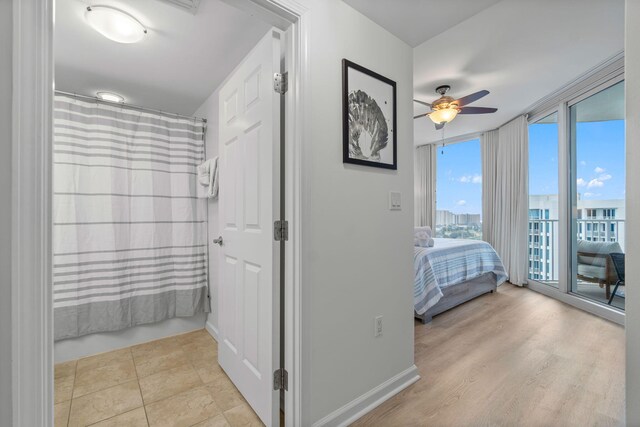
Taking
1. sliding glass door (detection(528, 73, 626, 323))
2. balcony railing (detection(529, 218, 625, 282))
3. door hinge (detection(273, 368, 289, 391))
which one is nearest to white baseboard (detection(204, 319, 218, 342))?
door hinge (detection(273, 368, 289, 391))

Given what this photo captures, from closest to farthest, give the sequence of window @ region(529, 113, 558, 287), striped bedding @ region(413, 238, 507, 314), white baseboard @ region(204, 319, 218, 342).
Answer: white baseboard @ region(204, 319, 218, 342) → striped bedding @ region(413, 238, 507, 314) → window @ region(529, 113, 558, 287)

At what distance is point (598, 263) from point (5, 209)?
468 centimetres

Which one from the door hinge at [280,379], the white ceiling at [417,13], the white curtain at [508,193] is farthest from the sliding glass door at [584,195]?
the door hinge at [280,379]

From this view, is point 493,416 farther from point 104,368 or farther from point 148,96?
point 148,96

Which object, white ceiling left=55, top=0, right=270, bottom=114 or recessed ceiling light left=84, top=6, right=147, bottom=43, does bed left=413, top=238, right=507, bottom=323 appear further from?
recessed ceiling light left=84, top=6, right=147, bottom=43

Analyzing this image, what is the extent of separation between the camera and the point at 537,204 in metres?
3.86

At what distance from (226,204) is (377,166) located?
1033 millimetres

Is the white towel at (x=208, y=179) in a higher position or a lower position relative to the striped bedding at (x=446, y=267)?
higher

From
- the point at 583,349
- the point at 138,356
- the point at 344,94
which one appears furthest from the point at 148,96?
the point at 583,349

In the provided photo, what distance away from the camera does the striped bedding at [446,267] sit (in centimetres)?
262

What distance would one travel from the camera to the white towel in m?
2.31

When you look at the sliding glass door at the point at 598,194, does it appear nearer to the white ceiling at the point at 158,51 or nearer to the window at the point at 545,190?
the window at the point at 545,190

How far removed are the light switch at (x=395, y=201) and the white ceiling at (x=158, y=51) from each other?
4.32 feet

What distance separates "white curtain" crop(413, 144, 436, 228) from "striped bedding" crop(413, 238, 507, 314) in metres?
2.01
